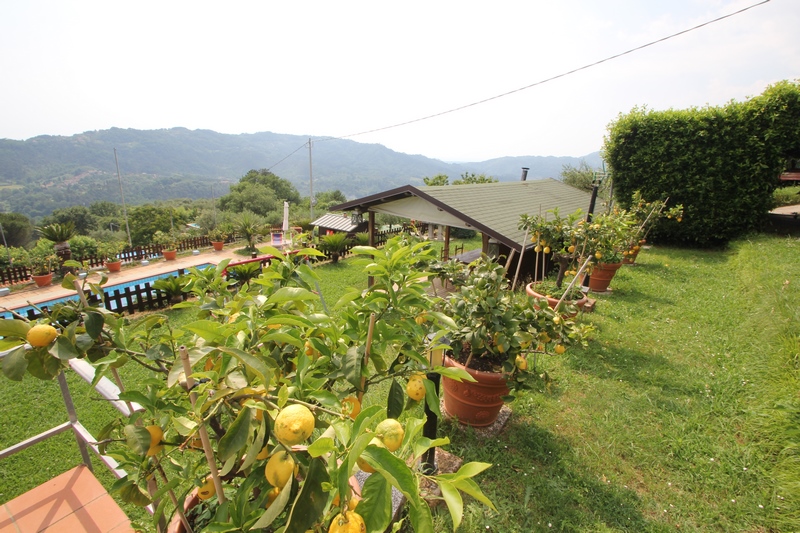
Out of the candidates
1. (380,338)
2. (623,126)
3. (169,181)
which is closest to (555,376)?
(380,338)

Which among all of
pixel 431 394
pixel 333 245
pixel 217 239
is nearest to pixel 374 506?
pixel 431 394

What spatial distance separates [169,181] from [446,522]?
16027 cm

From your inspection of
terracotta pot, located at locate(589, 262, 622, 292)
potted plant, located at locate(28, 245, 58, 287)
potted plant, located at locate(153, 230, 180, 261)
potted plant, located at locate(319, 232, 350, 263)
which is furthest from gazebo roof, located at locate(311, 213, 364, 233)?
terracotta pot, located at locate(589, 262, 622, 292)

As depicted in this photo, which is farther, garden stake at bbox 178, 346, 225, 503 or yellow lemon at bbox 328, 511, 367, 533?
garden stake at bbox 178, 346, 225, 503

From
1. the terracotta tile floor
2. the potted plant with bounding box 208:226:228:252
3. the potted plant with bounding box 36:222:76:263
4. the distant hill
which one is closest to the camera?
the terracotta tile floor

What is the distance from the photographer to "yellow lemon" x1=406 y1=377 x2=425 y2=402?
1237 mm

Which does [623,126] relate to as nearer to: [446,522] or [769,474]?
[769,474]

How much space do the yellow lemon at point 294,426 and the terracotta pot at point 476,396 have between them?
7.81ft

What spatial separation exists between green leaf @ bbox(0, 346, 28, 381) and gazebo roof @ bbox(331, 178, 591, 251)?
7063mm

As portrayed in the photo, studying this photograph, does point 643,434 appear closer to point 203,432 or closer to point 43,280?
point 203,432

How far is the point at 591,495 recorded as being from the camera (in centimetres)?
262

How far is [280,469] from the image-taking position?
2.45 feet

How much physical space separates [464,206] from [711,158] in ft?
26.4

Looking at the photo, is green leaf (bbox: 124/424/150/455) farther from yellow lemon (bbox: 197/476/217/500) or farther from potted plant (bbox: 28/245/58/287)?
potted plant (bbox: 28/245/58/287)
